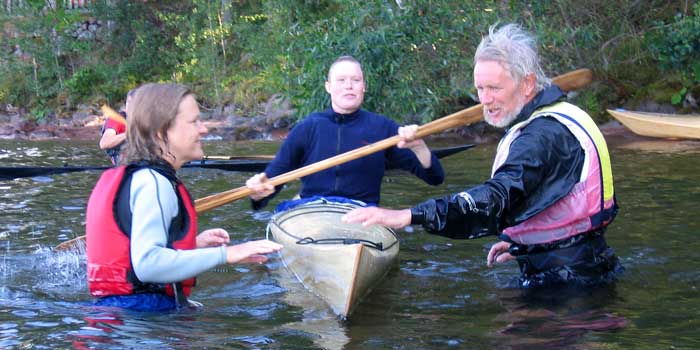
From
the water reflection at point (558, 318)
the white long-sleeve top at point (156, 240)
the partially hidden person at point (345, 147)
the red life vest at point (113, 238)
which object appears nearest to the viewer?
the white long-sleeve top at point (156, 240)

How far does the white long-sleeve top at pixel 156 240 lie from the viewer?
3.22m

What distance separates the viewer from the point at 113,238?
11.0 feet

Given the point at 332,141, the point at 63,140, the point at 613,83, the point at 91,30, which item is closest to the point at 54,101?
the point at 91,30

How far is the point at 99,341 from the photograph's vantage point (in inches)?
146

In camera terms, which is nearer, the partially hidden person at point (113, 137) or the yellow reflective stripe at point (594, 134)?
the yellow reflective stripe at point (594, 134)

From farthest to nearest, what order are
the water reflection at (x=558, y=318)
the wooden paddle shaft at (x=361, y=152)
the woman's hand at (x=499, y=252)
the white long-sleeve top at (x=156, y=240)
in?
the wooden paddle shaft at (x=361, y=152) < the woman's hand at (x=499, y=252) < the water reflection at (x=558, y=318) < the white long-sleeve top at (x=156, y=240)

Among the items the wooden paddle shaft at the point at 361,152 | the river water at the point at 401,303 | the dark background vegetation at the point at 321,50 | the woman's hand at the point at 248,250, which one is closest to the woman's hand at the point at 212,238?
the river water at the point at 401,303

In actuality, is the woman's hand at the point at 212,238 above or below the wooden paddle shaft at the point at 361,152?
below

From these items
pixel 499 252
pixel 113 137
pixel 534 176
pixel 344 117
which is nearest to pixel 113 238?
pixel 534 176

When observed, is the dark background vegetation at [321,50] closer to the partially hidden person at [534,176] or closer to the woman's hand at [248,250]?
the partially hidden person at [534,176]

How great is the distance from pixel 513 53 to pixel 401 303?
1604 mm

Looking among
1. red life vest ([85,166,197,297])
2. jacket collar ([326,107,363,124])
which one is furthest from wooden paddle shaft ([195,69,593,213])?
red life vest ([85,166,197,297])

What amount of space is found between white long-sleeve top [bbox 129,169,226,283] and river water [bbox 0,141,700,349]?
45 centimetres

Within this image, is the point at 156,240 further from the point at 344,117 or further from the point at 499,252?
the point at 344,117
